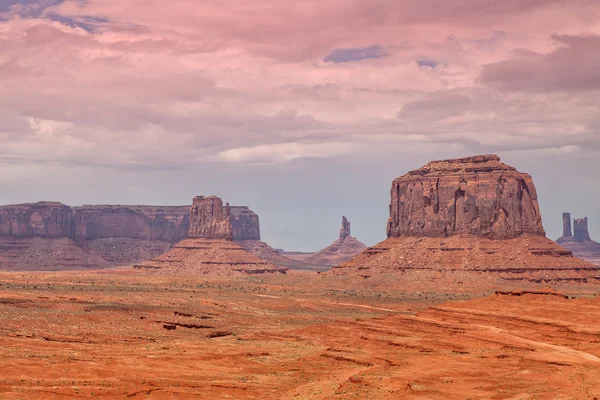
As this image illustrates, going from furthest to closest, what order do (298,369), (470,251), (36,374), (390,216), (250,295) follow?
1. (390,216)
2. (470,251)
3. (250,295)
4. (298,369)
5. (36,374)

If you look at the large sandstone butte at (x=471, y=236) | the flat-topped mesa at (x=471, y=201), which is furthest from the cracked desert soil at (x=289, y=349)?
the flat-topped mesa at (x=471, y=201)

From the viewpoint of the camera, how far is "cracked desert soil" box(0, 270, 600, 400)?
51.3 m

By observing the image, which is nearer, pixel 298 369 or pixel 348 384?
pixel 348 384

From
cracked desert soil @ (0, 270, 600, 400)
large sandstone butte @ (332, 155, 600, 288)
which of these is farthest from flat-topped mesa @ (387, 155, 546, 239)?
cracked desert soil @ (0, 270, 600, 400)

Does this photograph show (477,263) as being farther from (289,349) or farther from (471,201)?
(289,349)

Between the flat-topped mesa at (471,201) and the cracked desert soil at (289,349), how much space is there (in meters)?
45.0

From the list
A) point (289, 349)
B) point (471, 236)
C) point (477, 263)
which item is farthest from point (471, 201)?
point (289, 349)

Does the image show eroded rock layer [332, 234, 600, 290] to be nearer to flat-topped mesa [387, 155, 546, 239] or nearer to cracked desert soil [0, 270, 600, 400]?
flat-topped mesa [387, 155, 546, 239]

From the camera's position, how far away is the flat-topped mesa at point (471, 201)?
161375mm

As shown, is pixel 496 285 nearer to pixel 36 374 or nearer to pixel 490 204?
pixel 490 204

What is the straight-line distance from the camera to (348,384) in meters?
53.8

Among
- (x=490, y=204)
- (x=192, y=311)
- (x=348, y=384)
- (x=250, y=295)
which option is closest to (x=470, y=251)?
(x=490, y=204)

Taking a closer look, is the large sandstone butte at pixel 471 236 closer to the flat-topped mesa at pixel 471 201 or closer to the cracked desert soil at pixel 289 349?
A: the flat-topped mesa at pixel 471 201

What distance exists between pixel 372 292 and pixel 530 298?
50270 mm
